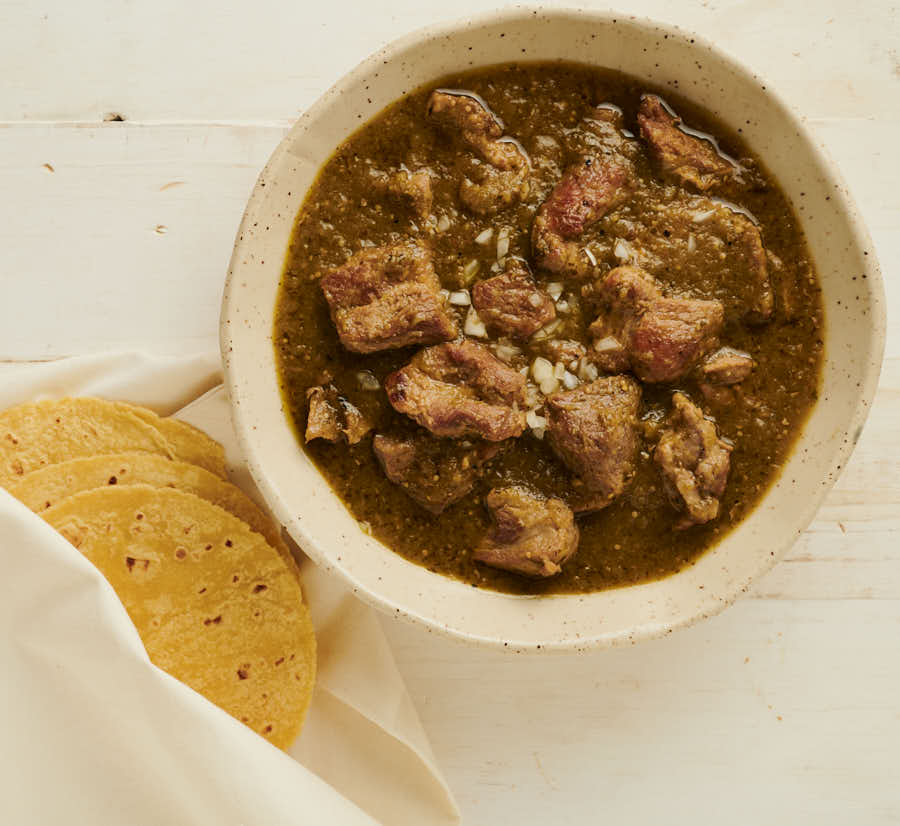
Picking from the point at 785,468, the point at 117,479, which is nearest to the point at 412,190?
the point at 117,479

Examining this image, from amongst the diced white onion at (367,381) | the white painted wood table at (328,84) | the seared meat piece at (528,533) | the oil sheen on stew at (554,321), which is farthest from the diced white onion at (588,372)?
the white painted wood table at (328,84)

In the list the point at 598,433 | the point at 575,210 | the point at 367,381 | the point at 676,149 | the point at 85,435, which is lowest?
the point at 85,435

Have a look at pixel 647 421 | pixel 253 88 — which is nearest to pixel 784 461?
pixel 647 421

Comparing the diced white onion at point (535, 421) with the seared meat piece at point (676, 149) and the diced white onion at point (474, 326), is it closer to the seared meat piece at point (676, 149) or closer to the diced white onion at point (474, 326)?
the diced white onion at point (474, 326)

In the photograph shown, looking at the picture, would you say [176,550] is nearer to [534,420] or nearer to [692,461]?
[534,420]

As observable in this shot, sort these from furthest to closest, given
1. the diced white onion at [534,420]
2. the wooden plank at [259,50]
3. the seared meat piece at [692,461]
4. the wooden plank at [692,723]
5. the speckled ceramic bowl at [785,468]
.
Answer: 1. the wooden plank at [692,723]
2. the wooden plank at [259,50]
3. the diced white onion at [534,420]
4. the seared meat piece at [692,461]
5. the speckled ceramic bowl at [785,468]

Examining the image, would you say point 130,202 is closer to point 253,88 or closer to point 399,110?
point 253,88

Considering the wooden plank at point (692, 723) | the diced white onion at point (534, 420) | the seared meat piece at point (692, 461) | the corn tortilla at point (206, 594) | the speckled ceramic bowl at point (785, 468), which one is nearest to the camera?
the speckled ceramic bowl at point (785, 468)
